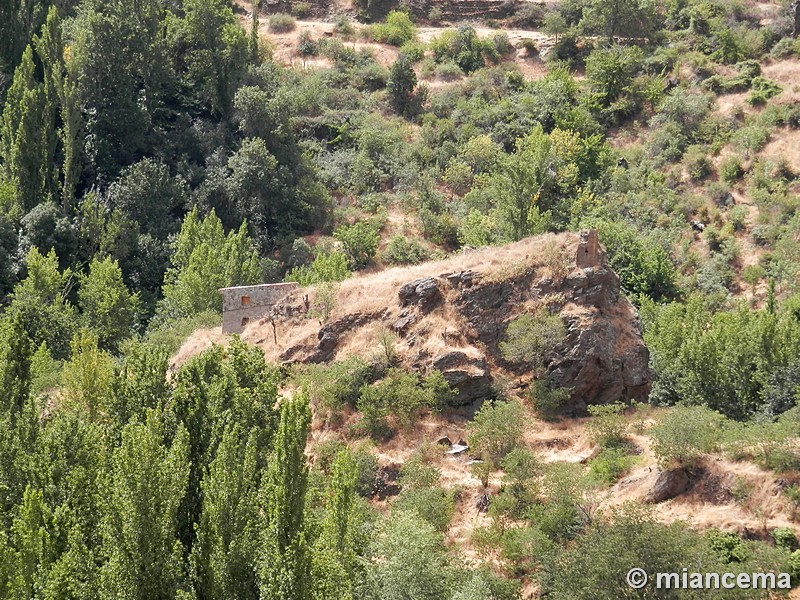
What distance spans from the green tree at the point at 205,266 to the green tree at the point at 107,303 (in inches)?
69.4

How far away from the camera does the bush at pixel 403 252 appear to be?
57.2m

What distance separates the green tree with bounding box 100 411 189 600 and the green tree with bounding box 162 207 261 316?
23.6m

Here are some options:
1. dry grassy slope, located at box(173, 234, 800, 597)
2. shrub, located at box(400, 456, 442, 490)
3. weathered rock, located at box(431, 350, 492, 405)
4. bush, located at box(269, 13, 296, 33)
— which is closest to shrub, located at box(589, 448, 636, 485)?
dry grassy slope, located at box(173, 234, 800, 597)

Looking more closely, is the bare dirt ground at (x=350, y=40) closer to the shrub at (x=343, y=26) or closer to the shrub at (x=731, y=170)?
the shrub at (x=343, y=26)

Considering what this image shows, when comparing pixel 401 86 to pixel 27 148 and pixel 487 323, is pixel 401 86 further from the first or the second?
pixel 487 323

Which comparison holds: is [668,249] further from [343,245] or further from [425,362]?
[425,362]

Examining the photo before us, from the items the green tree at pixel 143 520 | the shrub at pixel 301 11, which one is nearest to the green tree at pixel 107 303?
the green tree at pixel 143 520

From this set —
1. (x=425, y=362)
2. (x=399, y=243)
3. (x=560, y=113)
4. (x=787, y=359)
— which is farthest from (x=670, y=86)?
(x=425, y=362)

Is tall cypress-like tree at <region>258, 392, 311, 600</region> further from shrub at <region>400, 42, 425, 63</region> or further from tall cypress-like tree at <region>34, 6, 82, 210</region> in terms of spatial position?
shrub at <region>400, 42, 425, 63</region>

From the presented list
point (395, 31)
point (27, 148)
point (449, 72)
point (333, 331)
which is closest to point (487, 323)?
point (333, 331)

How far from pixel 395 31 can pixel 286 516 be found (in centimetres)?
5663

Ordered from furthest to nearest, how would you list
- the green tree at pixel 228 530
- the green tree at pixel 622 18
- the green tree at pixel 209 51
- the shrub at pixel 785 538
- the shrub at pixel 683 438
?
1. the green tree at pixel 622 18
2. the green tree at pixel 209 51
3. the shrub at pixel 683 438
4. the shrub at pixel 785 538
5. the green tree at pixel 228 530

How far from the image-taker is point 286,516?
26578mm

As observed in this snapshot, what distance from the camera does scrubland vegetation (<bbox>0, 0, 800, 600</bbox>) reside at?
27.4 m
